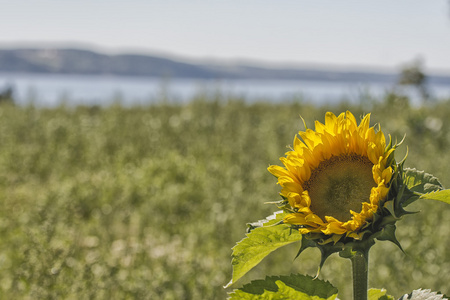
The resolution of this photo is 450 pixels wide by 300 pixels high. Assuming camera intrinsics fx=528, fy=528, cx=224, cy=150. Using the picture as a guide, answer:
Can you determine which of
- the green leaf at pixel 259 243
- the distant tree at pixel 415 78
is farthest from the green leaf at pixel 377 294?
the distant tree at pixel 415 78

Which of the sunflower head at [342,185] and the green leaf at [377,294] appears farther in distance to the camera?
the green leaf at [377,294]

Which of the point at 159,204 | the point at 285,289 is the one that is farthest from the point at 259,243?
the point at 159,204

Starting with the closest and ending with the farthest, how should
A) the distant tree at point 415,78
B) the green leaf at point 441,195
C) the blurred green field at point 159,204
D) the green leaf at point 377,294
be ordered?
the green leaf at point 441,195
the green leaf at point 377,294
the blurred green field at point 159,204
the distant tree at point 415,78

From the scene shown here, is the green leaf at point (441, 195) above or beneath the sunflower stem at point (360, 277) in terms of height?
above

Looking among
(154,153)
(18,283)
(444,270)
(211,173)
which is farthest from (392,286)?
(154,153)

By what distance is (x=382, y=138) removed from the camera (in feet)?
2.90

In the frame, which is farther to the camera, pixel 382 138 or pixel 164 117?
pixel 164 117

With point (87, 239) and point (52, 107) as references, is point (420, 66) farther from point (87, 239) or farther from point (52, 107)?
point (87, 239)

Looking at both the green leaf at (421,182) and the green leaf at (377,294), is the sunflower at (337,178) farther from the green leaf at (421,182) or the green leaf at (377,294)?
the green leaf at (377,294)

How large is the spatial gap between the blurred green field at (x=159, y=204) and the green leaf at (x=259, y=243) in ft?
2.29

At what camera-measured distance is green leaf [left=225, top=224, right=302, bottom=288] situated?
0.91m

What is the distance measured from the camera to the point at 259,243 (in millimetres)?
917

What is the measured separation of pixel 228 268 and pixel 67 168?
3.29m

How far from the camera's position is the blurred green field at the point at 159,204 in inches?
117
